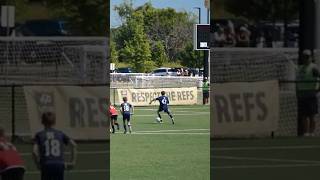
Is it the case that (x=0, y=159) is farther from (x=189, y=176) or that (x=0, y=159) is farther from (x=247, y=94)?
(x=189, y=176)

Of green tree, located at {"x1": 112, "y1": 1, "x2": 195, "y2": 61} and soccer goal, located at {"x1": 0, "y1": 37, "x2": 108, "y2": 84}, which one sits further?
green tree, located at {"x1": 112, "y1": 1, "x2": 195, "y2": 61}

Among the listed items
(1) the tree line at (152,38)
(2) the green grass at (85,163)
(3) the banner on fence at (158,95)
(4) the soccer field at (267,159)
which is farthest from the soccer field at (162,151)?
(1) the tree line at (152,38)

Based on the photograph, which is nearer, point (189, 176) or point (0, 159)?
point (0, 159)

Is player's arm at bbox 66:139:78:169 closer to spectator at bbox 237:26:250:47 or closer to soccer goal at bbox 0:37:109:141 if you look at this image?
soccer goal at bbox 0:37:109:141

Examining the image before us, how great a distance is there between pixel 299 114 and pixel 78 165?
212 centimetres

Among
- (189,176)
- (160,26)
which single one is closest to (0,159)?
(189,176)

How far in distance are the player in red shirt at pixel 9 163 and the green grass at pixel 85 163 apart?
0.86 ft

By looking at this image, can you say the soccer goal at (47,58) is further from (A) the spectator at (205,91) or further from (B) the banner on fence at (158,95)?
(A) the spectator at (205,91)

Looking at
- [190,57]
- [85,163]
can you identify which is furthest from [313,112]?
[190,57]

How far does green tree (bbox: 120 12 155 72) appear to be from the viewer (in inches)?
1523

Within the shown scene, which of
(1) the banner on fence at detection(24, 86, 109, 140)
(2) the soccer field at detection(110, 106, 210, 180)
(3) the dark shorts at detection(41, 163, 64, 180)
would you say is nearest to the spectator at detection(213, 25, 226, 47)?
(1) the banner on fence at detection(24, 86, 109, 140)

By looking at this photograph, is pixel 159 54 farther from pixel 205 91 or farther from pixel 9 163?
pixel 9 163

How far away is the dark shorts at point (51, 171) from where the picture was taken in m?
5.12

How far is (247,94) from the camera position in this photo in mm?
6770
